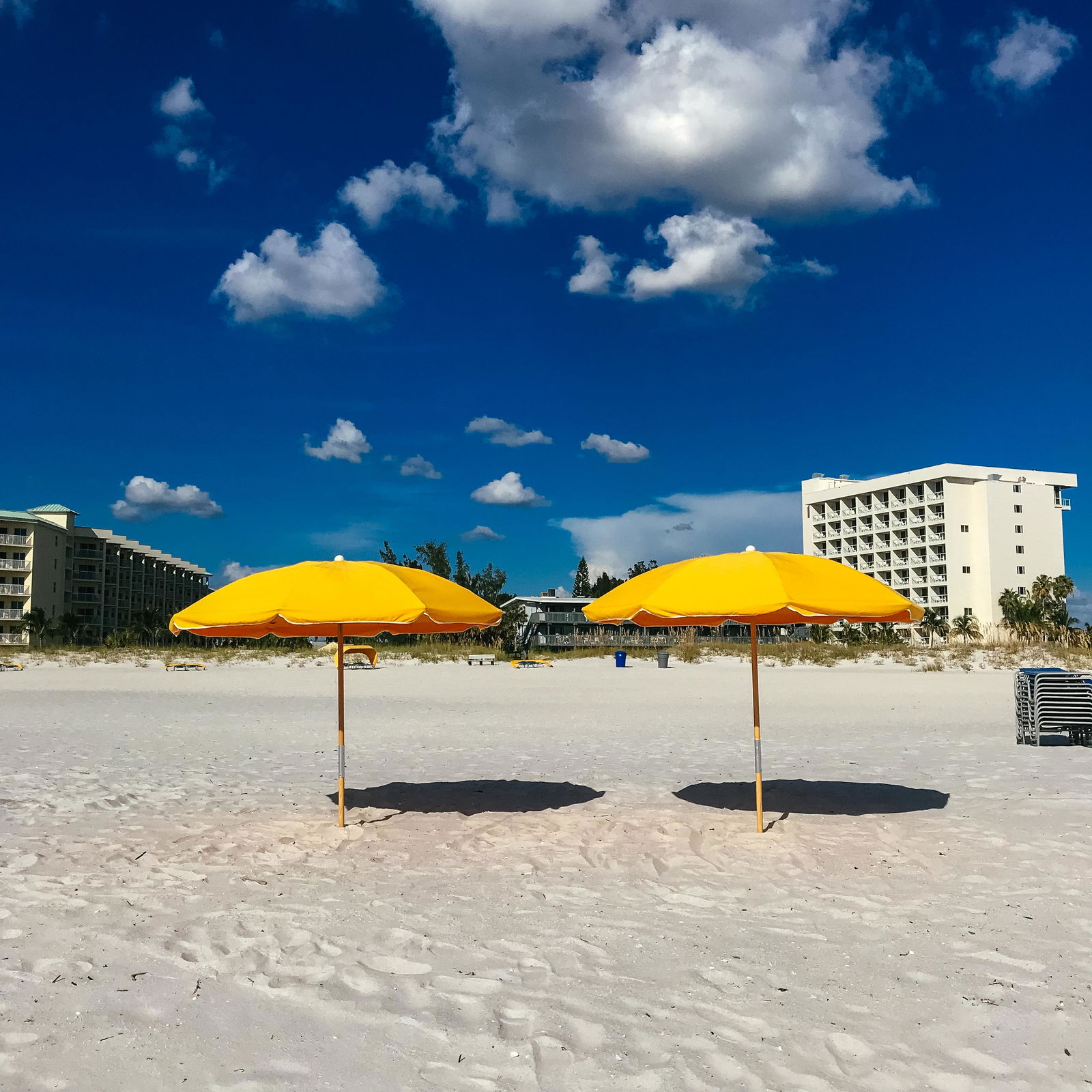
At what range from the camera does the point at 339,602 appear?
21.1ft

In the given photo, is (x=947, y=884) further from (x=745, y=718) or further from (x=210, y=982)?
(x=745, y=718)

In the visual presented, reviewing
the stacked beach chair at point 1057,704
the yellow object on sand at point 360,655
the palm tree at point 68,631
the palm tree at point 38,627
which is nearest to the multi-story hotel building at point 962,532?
the yellow object on sand at point 360,655

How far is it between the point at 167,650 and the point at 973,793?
37.5 meters

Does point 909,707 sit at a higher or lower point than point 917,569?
lower

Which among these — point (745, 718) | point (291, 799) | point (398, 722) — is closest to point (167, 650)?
point (398, 722)

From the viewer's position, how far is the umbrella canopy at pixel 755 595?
244 inches

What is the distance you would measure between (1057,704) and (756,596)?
8.63 meters

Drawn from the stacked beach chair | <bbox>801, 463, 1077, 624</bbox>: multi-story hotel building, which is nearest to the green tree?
<bbox>801, 463, 1077, 624</bbox>: multi-story hotel building

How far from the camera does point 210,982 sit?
14.0ft

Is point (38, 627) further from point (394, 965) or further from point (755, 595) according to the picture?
point (394, 965)

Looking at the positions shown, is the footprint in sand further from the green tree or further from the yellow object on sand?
the green tree

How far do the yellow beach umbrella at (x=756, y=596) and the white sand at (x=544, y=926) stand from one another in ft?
5.62

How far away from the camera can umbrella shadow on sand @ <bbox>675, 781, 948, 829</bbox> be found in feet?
27.4

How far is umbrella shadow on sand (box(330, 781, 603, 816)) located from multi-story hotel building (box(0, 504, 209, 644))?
6745 cm
